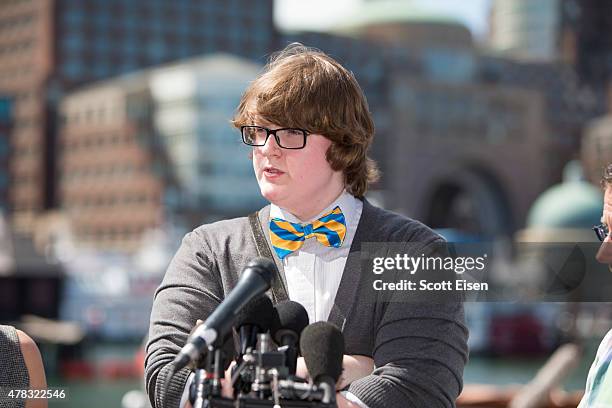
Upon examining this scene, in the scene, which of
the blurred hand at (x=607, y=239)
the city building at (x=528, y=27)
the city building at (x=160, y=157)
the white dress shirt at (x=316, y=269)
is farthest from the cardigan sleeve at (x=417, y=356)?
the city building at (x=528, y=27)

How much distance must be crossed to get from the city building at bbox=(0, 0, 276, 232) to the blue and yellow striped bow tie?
98246mm

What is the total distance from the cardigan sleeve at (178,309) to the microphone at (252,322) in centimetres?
33

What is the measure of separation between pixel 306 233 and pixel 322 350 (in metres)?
0.78

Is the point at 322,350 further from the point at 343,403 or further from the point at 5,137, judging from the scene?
the point at 5,137

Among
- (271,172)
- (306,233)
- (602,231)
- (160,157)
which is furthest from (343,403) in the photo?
(160,157)

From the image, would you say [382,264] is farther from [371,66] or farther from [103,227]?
[371,66]

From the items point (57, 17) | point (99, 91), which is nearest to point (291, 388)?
point (99, 91)

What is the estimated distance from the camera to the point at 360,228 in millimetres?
3641

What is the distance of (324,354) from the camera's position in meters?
2.86

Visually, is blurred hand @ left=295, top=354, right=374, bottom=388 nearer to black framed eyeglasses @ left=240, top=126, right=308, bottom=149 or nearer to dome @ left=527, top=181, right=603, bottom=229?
black framed eyeglasses @ left=240, top=126, right=308, bottom=149

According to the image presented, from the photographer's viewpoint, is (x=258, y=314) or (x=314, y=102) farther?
(x=314, y=102)

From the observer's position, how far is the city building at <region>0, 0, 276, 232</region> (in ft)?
338

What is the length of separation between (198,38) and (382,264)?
106 meters

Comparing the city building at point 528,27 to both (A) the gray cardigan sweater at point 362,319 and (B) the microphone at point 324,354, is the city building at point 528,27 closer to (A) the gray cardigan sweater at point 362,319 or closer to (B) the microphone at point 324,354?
(A) the gray cardigan sweater at point 362,319
